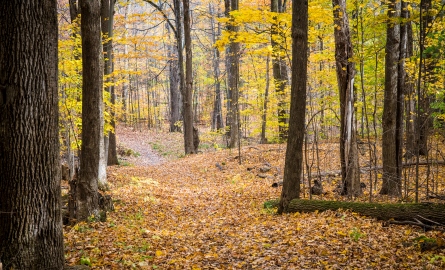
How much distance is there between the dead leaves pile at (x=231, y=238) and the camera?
5.24 m

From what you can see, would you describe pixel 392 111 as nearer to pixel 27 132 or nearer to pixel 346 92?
pixel 346 92

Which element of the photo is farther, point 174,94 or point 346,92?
point 174,94

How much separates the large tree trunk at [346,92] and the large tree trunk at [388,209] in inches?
58.4

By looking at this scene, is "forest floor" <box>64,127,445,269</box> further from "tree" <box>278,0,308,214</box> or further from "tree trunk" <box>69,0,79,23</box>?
"tree trunk" <box>69,0,79,23</box>

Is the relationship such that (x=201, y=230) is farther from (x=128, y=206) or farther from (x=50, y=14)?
(x=50, y=14)

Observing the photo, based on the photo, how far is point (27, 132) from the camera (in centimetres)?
392

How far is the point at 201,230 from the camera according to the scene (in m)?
7.81

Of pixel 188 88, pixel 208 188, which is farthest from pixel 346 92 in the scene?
pixel 188 88

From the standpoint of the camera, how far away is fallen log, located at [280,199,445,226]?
6051 mm

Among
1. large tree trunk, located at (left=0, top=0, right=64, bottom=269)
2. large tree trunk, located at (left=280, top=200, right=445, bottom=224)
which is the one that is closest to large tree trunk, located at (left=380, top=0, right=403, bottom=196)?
large tree trunk, located at (left=280, top=200, right=445, bottom=224)

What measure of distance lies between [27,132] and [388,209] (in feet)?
20.7

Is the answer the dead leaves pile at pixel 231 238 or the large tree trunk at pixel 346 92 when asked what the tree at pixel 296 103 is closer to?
the dead leaves pile at pixel 231 238

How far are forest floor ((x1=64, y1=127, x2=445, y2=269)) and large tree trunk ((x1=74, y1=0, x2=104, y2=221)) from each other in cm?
55

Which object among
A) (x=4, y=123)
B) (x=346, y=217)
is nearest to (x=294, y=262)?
(x=346, y=217)
